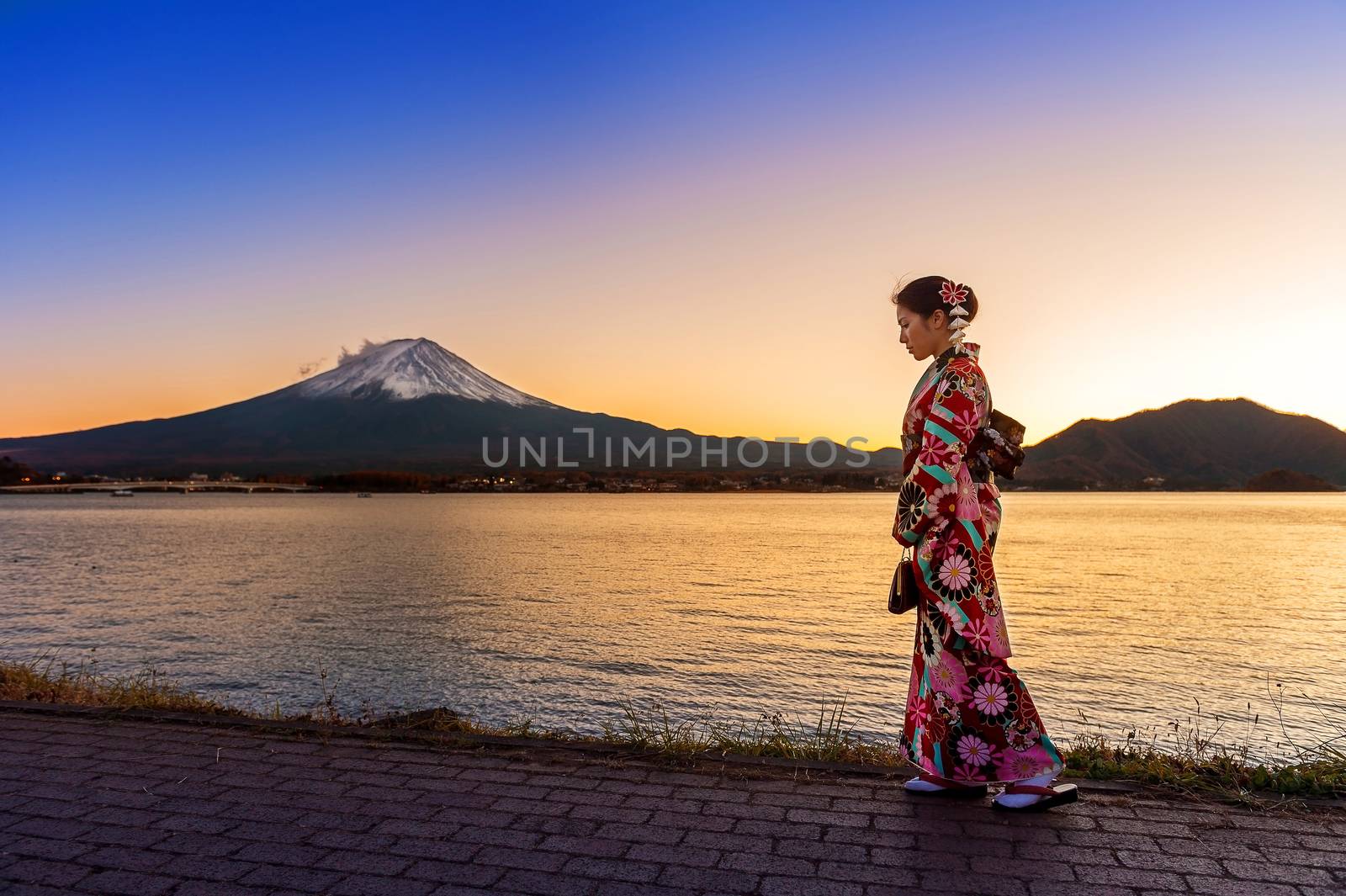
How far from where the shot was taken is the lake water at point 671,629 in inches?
Result: 489

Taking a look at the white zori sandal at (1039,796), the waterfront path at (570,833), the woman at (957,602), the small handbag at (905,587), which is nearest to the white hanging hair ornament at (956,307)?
the woman at (957,602)

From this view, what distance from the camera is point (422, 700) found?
12055 millimetres

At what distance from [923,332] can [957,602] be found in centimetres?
132

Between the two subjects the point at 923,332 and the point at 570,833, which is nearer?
the point at 570,833

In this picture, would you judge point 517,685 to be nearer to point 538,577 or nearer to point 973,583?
point 973,583

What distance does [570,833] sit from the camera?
11.8ft

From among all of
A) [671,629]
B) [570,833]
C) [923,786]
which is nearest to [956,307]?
[923,786]

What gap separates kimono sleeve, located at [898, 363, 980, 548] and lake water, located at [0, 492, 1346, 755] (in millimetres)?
3779

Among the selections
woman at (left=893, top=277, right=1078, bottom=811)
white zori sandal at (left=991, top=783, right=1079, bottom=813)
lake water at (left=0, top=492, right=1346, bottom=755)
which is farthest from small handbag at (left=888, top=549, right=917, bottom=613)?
lake water at (left=0, top=492, right=1346, bottom=755)

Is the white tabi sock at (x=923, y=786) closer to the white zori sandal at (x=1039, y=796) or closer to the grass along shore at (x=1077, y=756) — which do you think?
the white zori sandal at (x=1039, y=796)

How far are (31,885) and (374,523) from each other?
278ft

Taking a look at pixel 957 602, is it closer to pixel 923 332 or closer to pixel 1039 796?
pixel 1039 796

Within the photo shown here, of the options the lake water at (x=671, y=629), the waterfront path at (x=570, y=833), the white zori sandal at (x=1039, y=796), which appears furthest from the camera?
the lake water at (x=671, y=629)

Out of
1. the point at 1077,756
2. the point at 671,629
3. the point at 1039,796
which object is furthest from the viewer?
the point at 671,629
